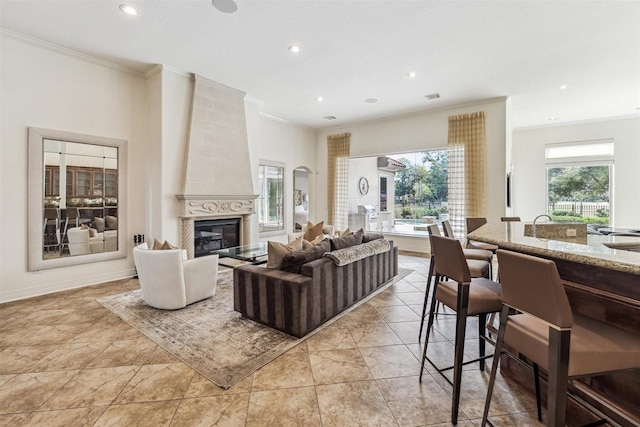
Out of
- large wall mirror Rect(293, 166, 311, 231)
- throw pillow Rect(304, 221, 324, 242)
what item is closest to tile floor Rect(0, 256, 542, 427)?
throw pillow Rect(304, 221, 324, 242)

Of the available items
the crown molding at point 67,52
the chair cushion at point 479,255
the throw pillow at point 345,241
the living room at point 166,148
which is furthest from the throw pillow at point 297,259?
the crown molding at point 67,52

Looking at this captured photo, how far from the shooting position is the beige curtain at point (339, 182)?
7.70 metres

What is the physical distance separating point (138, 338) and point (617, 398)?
11.2 ft

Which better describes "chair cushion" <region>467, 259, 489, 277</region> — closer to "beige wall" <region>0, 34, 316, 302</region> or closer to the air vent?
"beige wall" <region>0, 34, 316, 302</region>

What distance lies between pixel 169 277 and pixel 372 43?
3771 millimetres

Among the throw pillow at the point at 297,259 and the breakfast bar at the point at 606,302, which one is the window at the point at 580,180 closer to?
the breakfast bar at the point at 606,302

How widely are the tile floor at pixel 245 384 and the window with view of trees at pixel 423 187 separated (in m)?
4.26

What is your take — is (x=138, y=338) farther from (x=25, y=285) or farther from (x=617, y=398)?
(x=617, y=398)

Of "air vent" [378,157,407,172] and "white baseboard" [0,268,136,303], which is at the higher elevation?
"air vent" [378,157,407,172]

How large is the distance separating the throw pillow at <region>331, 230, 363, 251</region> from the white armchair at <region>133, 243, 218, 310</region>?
1559mm

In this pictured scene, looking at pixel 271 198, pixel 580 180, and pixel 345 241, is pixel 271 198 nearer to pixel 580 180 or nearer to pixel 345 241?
pixel 345 241

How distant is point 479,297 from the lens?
6.02 feet

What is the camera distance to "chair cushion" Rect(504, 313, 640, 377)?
1.17m

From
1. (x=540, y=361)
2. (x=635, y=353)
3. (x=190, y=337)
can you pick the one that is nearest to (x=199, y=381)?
(x=190, y=337)
